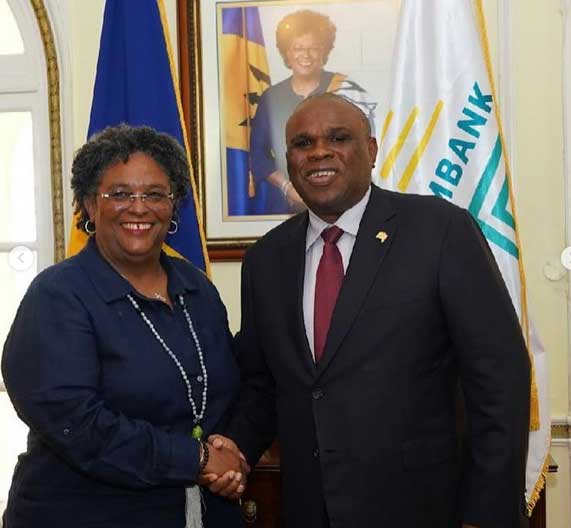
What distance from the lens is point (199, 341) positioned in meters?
1.68

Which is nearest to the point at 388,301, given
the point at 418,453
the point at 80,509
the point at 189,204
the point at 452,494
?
the point at 418,453

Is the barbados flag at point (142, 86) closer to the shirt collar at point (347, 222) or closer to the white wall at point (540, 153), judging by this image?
the shirt collar at point (347, 222)

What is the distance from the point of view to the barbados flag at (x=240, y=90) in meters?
2.69

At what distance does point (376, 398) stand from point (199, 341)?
0.41m

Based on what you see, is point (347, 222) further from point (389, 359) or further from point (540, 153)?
point (540, 153)

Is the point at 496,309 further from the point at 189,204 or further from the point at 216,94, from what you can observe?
the point at 216,94

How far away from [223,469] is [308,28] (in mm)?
1628

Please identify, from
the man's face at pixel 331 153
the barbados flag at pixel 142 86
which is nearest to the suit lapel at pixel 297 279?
the man's face at pixel 331 153

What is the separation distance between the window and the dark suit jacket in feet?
5.32

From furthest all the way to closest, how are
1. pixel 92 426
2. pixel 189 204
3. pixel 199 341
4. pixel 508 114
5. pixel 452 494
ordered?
1. pixel 508 114
2. pixel 189 204
3. pixel 199 341
4. pixel 452 494
5. pixel 92 426

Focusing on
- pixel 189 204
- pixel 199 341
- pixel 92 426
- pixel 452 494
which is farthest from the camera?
pixel 189 204

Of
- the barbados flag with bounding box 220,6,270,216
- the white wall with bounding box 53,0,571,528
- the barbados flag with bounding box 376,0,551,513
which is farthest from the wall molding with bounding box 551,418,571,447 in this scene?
the barbados flag with bounding box 220,6,270,216

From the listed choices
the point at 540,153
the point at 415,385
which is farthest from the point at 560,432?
the point at 415,385

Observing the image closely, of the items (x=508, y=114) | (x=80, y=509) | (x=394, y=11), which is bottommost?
(x=80, y=509)
